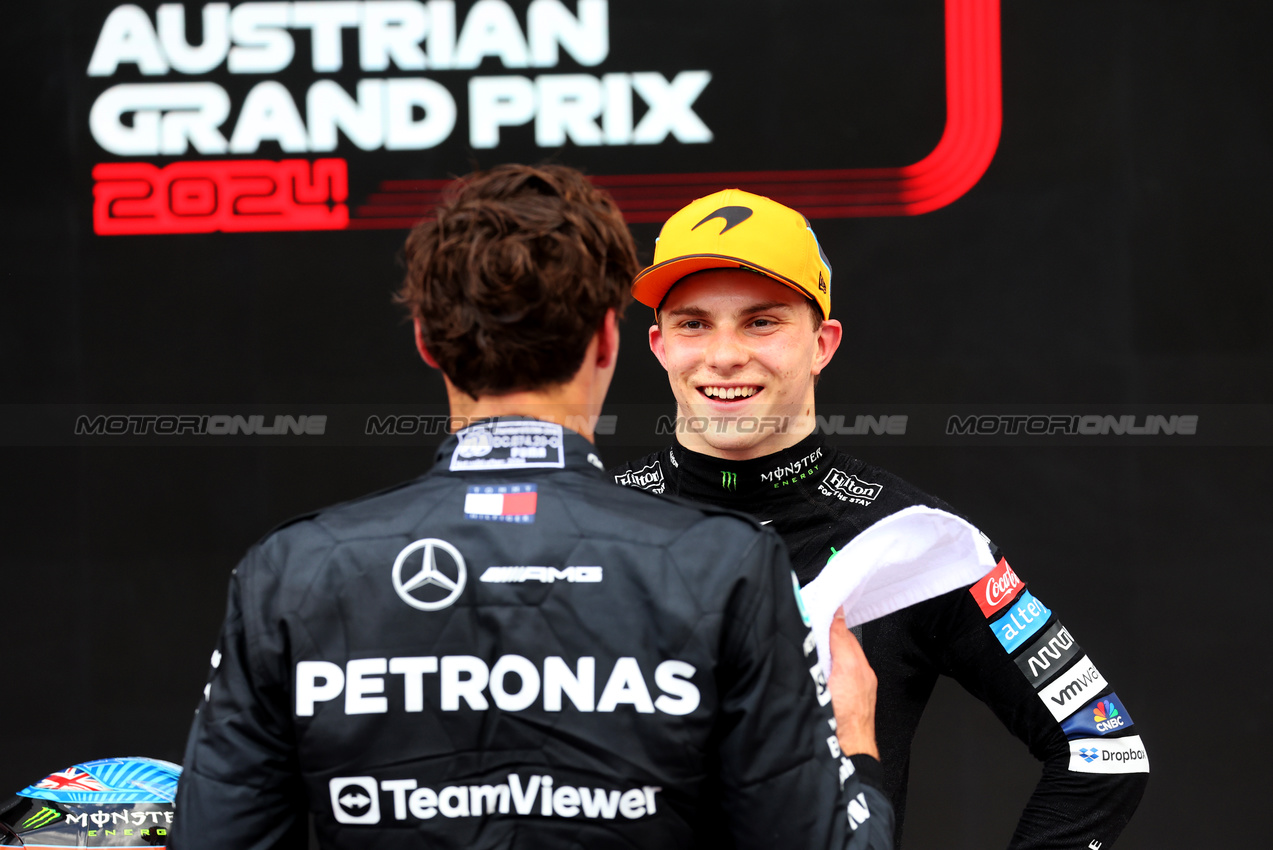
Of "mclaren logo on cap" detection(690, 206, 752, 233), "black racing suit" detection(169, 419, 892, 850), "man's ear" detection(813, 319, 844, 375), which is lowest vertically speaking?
"black racing suit" detection(169, 419, 892, 850)

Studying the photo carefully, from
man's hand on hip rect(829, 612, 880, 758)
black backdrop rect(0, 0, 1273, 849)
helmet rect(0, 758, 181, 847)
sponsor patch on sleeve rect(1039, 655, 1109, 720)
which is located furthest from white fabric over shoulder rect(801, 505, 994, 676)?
black backdrop rect(0, 0, 1273, 849)

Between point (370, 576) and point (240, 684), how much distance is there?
5.0 inches

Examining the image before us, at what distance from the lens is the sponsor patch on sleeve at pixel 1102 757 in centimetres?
142

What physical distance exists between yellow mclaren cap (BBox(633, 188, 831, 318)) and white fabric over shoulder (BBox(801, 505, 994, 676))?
0.42 meters

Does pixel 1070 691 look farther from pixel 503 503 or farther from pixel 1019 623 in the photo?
pixel 503 503

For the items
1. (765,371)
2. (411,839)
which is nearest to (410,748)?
(411,839)

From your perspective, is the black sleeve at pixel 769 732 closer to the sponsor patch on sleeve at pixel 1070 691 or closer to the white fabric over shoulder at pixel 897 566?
the white fabric over shoulder at pixel 897 566

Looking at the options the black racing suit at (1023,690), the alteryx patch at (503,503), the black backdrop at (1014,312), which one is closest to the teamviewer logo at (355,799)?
the alteryx patch at (503,503)

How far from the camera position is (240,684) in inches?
32.6

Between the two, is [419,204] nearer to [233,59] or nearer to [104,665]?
[233,59]

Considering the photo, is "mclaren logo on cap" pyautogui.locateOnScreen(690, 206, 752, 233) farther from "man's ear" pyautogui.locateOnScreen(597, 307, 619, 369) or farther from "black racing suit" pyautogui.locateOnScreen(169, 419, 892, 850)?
"black racing suit" pyautogui.locateOnScreen(169, 419, 892, 850)

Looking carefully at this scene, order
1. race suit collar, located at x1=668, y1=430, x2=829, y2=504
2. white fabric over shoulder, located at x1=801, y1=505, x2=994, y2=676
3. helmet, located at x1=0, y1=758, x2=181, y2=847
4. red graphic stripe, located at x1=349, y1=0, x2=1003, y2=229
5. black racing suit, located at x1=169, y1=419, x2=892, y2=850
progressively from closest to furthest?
black racing suit, located at x1=169, y1=419, x2=892, y2=850, white fabric over shoulder, located at x1=801, y1=505, x2=994, y2=676, helmet, located at x1=0, y1=758, x2=181, y2=847, race suit collar, located at x1=668, y1=430, x2=829, y2=504, red graphic stripe, located at x1=349, y1=0, x2=1003, y2=229

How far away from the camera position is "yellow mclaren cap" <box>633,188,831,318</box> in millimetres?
1472

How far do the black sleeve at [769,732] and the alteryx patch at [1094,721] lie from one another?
71 cm
